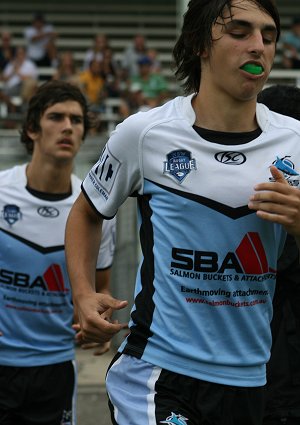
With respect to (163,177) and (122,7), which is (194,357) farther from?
(122,7)

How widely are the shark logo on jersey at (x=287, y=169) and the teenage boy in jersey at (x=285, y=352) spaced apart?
2.00 ft

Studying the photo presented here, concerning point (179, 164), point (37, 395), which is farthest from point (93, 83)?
point (179, 164)

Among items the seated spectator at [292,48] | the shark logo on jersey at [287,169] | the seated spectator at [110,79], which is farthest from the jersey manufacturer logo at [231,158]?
the seated spectator at [292,48]

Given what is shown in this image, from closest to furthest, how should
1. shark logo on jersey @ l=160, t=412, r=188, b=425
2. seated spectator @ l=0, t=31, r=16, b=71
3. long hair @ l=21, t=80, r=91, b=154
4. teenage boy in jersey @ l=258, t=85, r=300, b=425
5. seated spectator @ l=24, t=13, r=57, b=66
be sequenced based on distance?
shark logo on jersey @ l=160, t=412, r=188, b=425 < teenage boy in jersey @ l=258, t=85, r=300, b=425 < long hair @ l=21, t=80, r=91, b=154 < seated spectator @ l=0, t=31, r=16, b=71 < seated spectator @ l=24, t=13, r=57, b=66

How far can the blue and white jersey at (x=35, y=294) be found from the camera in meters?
5.32

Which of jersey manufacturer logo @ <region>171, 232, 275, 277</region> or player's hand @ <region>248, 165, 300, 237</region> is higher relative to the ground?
player's hand @ <region>248, 165, 300, 237</region>

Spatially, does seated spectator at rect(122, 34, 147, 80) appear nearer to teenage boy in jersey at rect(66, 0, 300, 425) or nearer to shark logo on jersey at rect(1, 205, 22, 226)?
shark logo on jersey at rect(1, 205, 22, 226)

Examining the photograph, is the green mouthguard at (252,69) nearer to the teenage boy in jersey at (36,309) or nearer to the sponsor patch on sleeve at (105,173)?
the sponsor patch on sleeve at (105,173)

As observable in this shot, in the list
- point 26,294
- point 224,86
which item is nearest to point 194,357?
point 224,86

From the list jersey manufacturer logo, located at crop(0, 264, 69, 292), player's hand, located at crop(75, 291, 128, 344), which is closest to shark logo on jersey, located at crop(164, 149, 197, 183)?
player's hand, located at crop(75, 291, 128, 344)

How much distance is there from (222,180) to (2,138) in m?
9.91

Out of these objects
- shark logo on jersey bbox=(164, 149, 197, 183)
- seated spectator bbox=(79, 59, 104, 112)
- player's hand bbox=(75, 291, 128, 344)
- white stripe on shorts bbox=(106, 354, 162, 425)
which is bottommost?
seated spectator bbox=(79, 59, 104, 112)

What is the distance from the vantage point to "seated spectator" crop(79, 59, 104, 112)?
48.6ft

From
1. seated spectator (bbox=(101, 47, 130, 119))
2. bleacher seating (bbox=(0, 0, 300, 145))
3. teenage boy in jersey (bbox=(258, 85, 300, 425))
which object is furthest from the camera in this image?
bleacher seating (bbox=(0, 0, 300, 145))
